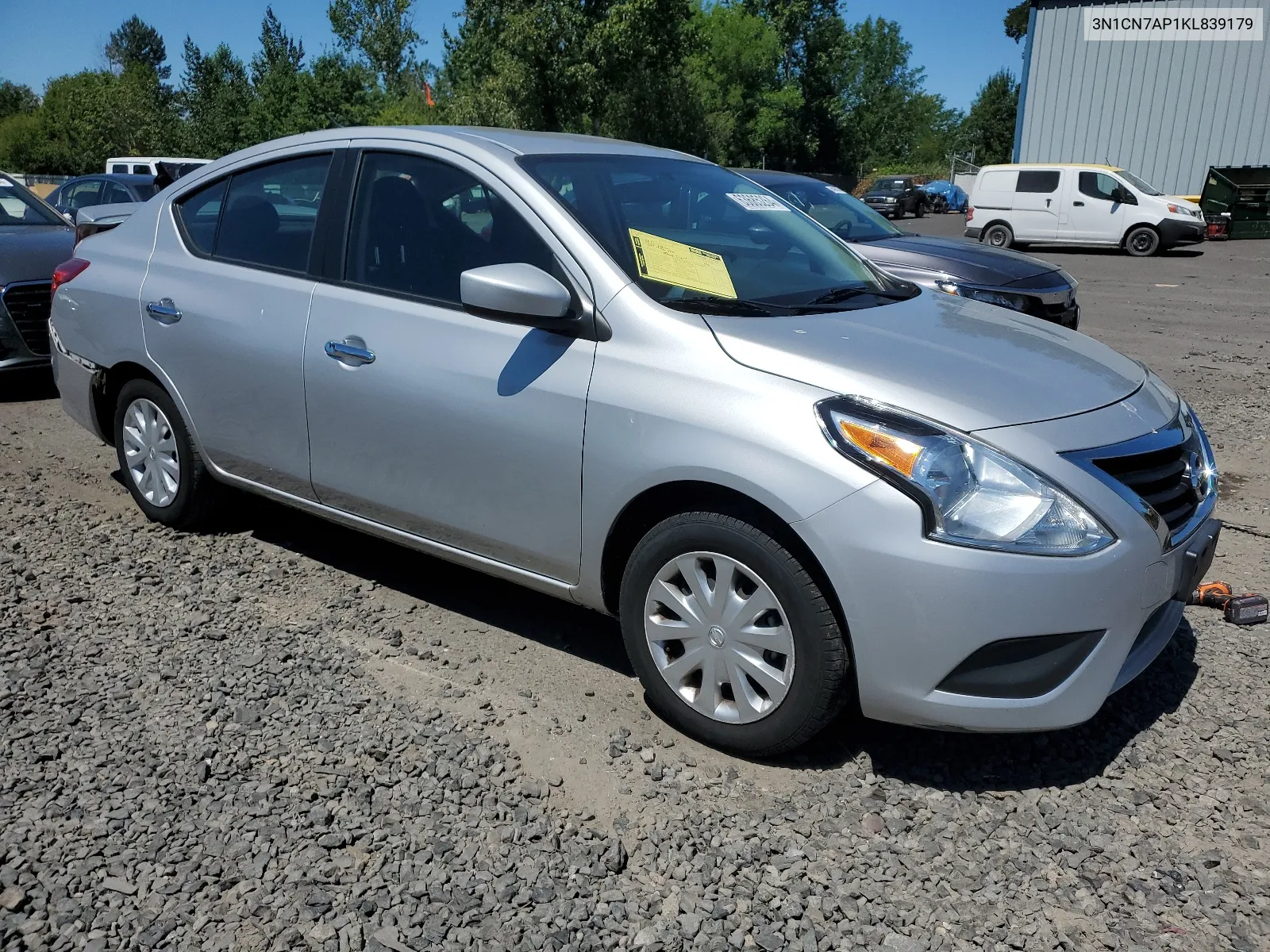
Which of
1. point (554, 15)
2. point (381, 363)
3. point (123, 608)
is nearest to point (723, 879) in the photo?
point (381, 363)

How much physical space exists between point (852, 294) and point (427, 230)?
59.1 inches

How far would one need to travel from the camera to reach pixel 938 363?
10.0 ft

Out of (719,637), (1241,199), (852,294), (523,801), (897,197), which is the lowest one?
(523,801)

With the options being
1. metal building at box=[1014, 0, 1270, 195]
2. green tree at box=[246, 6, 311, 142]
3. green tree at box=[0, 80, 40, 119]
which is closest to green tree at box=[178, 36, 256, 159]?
green tree at box=[246, 6, 311, 142]

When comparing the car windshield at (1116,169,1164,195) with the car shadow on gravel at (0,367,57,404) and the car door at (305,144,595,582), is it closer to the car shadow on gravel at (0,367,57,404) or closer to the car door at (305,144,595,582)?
the car shadow on gravel at (0,367,57,404)

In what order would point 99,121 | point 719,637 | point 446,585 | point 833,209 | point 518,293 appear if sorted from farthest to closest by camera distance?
point 99,121 < point 833,209 < point 446,585 < point 518,293 < point 719,637

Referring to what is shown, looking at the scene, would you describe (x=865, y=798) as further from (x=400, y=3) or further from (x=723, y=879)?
(x=400, y=3)

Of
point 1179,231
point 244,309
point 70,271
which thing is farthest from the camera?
point 1179,231

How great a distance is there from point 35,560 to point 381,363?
208cm

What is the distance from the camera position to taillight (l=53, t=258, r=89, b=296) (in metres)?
4.87

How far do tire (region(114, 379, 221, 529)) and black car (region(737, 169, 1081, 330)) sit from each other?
4.75 m

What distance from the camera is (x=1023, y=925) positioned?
2.43 metres

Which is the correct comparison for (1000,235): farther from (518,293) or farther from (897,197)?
(518,293)

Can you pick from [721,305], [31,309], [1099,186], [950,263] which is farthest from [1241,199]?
A: [721,305]
